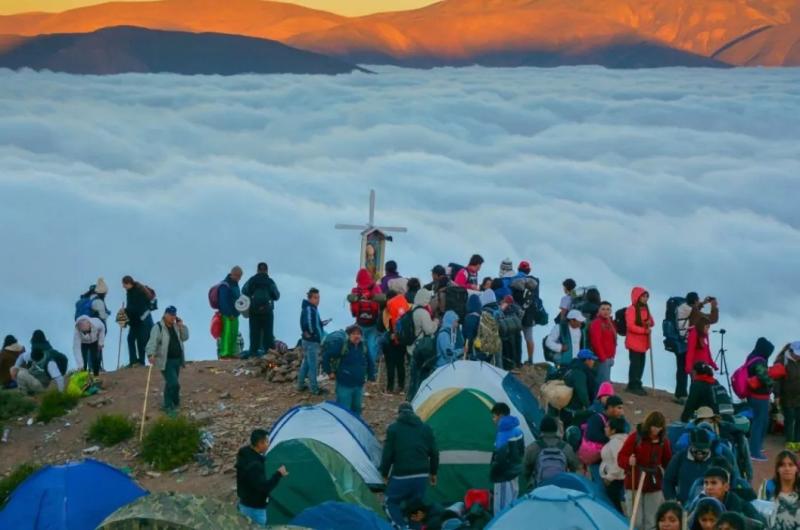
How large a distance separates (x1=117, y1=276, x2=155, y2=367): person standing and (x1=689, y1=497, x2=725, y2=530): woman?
8.75 meters

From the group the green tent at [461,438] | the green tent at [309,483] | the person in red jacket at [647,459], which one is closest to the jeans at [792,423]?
the green tent at [461,438]

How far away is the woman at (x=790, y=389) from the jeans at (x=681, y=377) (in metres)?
1.62

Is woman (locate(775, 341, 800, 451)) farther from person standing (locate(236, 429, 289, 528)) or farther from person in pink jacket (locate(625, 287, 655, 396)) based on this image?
person standing (locate(236, 429, 289, 528))

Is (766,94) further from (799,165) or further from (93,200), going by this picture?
(93,200)

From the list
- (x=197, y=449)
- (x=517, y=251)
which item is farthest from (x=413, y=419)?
(x=517, y=251)

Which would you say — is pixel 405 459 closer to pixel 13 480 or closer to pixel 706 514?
pixel 706 514

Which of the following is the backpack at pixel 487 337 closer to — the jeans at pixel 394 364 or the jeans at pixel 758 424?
the jeans at pixel 394 364

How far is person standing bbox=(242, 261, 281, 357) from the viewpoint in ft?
47.0

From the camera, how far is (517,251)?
333 feet

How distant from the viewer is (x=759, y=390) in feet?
37.0

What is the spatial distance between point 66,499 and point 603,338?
240 inches

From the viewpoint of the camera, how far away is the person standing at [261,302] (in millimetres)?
14328

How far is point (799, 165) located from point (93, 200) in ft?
228

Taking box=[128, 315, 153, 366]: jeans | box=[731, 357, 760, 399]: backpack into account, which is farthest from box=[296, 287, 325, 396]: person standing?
box=[731, 357, 760, 399]: backpack
